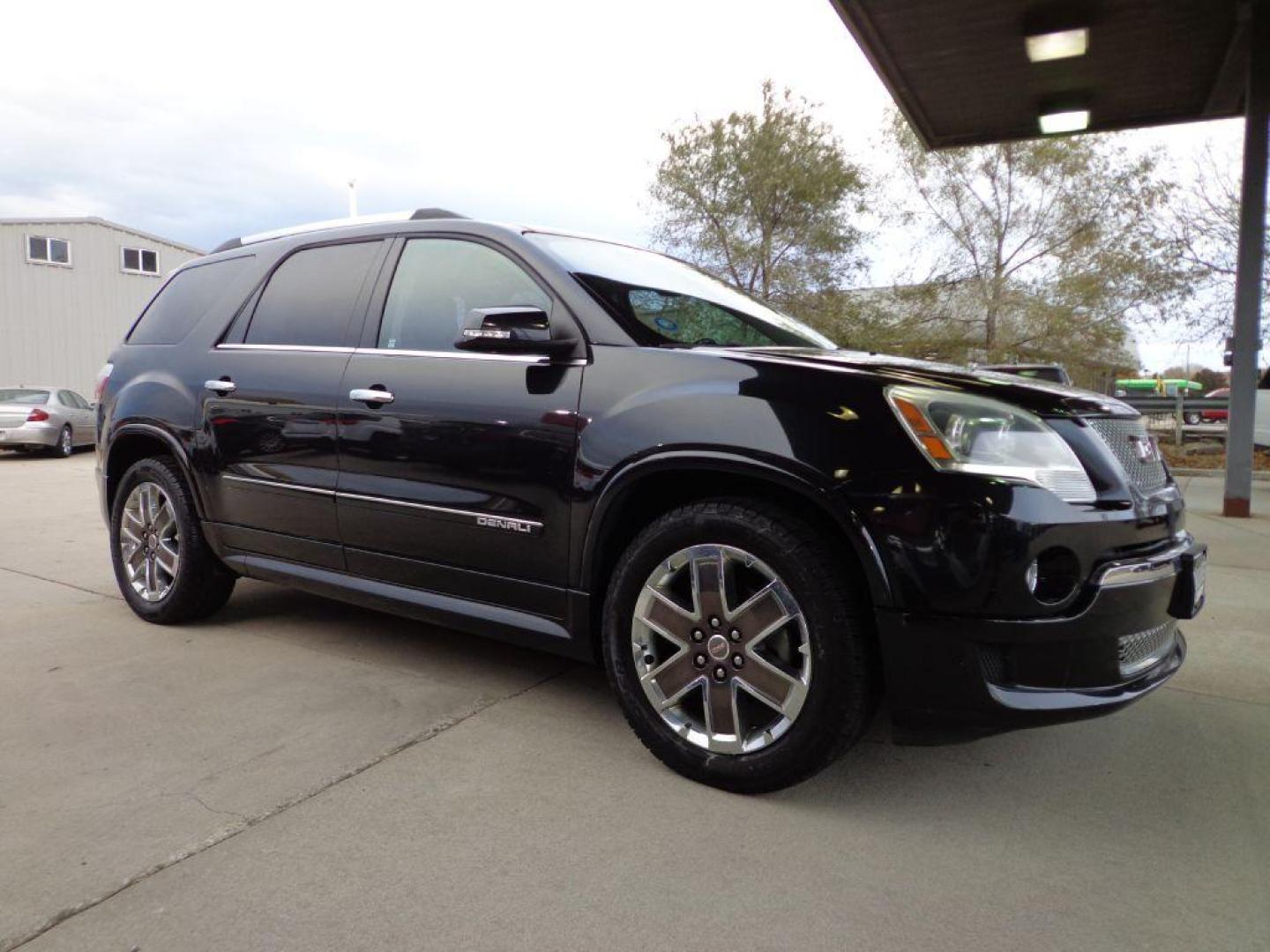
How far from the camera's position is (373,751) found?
2811 millimetres

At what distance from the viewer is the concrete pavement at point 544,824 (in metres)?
1.94

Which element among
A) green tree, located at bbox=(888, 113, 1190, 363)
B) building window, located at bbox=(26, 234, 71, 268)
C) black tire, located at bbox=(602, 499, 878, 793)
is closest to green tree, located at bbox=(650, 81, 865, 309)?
green tree, located at bbox=(888, 113, 1190, 363)

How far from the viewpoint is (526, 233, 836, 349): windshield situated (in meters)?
2.99

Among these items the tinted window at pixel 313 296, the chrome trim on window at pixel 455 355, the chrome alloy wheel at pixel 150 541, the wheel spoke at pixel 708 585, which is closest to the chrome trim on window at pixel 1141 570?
the wheel spoke at pixel 708 585

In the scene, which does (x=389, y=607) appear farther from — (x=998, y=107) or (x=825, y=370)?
(x=998, y=107)

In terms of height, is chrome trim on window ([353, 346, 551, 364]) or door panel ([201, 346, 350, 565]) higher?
chrome trim on window ([353, 346, 551, 364])

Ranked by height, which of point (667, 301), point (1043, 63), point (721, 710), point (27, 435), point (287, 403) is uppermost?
point (1043, 63)

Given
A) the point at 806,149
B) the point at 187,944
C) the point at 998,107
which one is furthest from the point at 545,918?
the point at 806,149

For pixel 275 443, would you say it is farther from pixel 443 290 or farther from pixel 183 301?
pixel 183 301

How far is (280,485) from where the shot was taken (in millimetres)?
3652

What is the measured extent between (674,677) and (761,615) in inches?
13.6

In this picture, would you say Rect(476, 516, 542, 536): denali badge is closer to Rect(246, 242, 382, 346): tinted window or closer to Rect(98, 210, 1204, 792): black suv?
Rect(98, 210, 1204, 792): black suv

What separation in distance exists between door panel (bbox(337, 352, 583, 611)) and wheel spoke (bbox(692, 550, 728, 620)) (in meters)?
0.49

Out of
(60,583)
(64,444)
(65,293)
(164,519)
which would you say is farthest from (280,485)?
(65,293)
